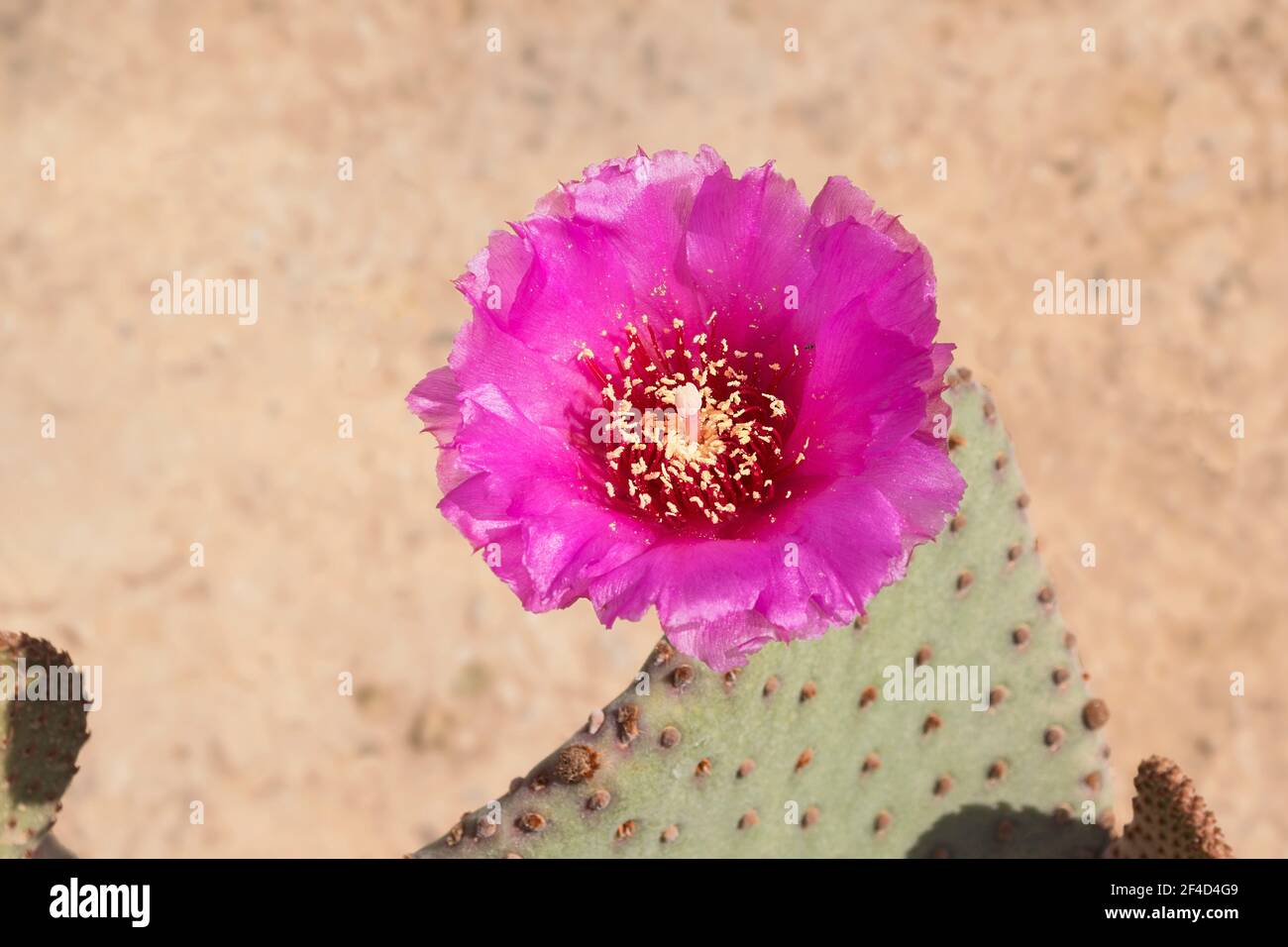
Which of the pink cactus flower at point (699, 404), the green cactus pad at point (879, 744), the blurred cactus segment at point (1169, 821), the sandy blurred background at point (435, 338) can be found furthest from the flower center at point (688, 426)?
the sandy blurred background at point (435, 338)

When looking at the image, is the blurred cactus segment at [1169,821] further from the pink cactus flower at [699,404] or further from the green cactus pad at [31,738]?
the green cactus pad at [31,738]

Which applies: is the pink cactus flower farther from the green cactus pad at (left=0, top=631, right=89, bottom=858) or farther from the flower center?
the green cactus pad at (left=0, top=631, right=89, bottom=858)

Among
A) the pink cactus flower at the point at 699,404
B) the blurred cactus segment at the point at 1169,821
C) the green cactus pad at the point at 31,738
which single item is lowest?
the blurred cactus segment at the point at 1169,821

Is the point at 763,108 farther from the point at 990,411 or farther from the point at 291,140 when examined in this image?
the point at 990,411

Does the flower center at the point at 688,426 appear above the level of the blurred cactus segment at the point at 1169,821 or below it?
above

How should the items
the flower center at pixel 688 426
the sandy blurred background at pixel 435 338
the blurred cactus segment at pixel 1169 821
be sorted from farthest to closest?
the sandy blurred background at pixel 435 338 < the blurred cactus segment at pixel 1169 821 < the flower center at pixel 688 426

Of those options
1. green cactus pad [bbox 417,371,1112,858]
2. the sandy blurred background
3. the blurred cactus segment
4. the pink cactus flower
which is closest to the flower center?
the pink cactus flower
